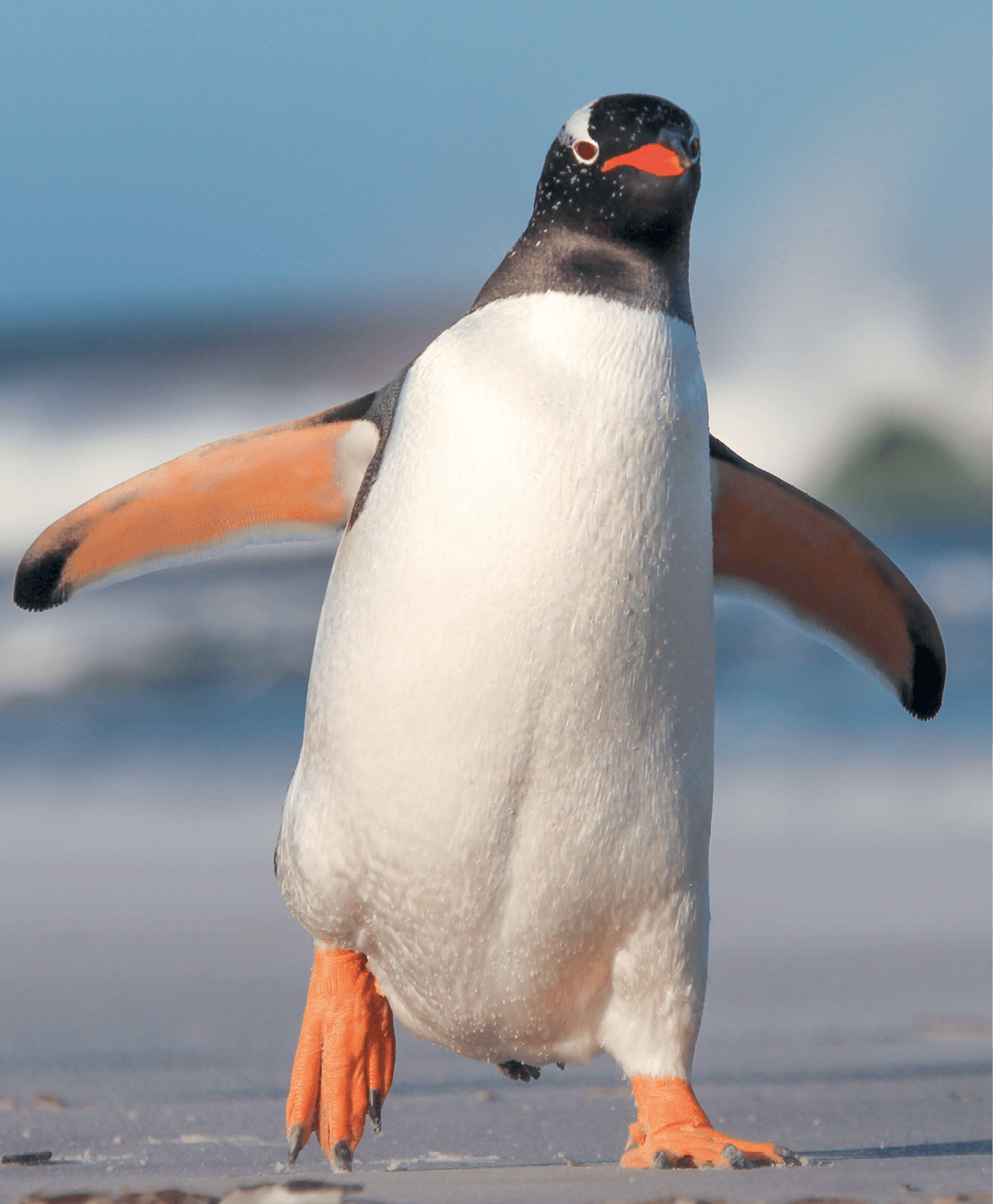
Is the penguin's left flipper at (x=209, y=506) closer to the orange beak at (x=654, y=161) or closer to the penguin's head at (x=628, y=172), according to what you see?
the penguin's head at (x=628, y=172)

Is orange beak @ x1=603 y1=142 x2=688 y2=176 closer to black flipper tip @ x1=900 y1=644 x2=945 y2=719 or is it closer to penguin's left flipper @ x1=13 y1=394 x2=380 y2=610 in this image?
penguin's left flipper @ x1=13 y1=394 x2=380 y2=610

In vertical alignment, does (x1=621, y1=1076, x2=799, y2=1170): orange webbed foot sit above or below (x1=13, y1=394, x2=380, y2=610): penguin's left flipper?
below

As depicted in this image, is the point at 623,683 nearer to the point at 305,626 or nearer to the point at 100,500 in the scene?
the point at 100,500

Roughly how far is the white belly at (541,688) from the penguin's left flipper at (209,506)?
0.29 metres

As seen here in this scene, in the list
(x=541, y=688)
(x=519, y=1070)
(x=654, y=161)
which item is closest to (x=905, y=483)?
(x=519, y=1070)

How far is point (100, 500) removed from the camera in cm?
276

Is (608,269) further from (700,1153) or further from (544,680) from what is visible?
(700,1153)

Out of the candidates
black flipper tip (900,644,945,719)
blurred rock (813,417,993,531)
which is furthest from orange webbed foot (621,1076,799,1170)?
blurred rock (813,417,993,531)

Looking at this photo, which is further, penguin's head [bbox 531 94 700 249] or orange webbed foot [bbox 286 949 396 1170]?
orange webbed foot [bbox 286 949 396 1170]

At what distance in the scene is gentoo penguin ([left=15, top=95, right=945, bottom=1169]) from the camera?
225 centimetres

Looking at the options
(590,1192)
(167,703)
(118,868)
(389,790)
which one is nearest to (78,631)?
(167,703)

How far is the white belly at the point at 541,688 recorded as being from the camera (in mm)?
2248

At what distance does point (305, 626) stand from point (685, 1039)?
840cm

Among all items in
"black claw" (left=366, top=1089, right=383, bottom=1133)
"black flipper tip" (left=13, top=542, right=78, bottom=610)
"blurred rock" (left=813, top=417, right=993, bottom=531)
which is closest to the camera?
"black claw" (left=366, top=1089, right=383, bottom=1133)
